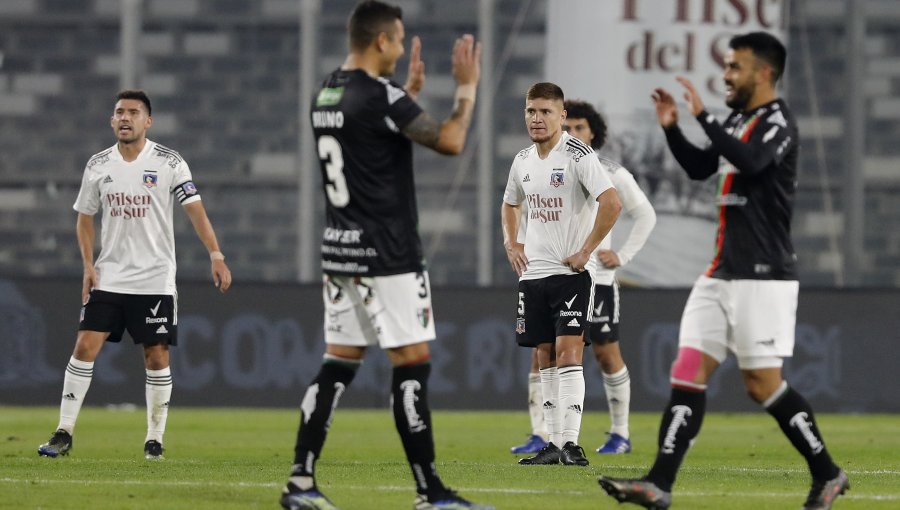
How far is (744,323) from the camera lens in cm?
652

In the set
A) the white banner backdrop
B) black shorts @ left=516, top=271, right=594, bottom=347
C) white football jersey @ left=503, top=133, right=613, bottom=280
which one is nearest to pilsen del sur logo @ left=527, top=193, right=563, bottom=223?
white football jersey @ left=503, top=133, right=613, bottom=280

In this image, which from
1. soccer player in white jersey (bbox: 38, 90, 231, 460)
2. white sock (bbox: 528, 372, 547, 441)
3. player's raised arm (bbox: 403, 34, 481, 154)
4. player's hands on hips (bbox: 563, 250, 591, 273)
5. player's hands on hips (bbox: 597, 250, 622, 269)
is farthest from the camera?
white sock (bbox: 528, 372, 547, 441)

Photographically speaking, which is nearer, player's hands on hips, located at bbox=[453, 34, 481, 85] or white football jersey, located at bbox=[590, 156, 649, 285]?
player's hands on hips, located at bbox=[453, 34, 481, 85]

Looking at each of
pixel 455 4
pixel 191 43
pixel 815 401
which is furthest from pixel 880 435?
pixel 191 43

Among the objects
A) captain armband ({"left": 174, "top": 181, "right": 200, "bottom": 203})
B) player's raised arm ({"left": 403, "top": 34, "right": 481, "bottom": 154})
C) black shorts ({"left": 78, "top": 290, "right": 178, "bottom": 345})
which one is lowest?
black shorts ({"left": 78, "top": 290, "right": 178, "bottom": 345})

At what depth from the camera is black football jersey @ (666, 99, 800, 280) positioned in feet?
21.5

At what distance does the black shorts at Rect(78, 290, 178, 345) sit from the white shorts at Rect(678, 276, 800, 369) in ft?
12.9

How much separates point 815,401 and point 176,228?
10.3 m

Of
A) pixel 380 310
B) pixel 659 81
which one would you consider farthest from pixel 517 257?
pixel 659 81

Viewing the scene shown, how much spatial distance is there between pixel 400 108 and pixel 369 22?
0.40m

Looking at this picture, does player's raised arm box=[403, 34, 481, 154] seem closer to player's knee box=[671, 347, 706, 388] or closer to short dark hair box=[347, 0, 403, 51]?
short dark hair box=[347, 0, 403, 51]

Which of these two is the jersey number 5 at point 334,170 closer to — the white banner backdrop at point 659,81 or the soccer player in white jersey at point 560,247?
the soccer player in white jersey at point 560,247

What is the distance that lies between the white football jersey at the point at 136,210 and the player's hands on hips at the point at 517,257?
1.90 meters

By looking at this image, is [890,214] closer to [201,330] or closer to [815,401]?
[815,401]
